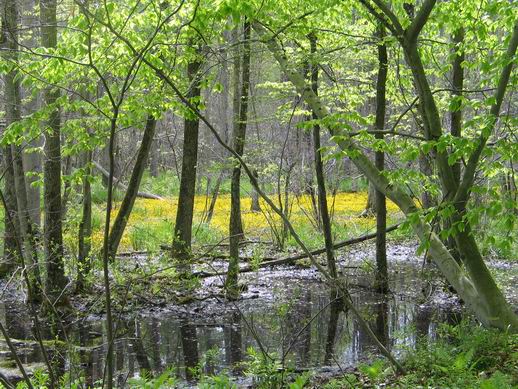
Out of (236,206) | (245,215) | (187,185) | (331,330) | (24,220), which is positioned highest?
(187,185)

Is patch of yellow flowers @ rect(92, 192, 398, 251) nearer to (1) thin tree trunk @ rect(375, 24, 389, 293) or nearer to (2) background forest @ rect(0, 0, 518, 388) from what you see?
(2) background forest @ rect(0, 0, 518, 388)

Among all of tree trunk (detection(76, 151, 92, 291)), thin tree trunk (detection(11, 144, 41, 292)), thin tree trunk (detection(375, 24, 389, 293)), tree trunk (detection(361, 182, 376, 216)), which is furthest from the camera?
tree trunk (detection(361, 182, 376, 216))

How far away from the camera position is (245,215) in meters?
20.3

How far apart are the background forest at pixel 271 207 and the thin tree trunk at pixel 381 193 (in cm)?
5

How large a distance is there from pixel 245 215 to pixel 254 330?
37.9 feet

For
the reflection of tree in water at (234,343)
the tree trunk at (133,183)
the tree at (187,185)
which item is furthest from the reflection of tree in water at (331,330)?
the tree trunk at (133,183)

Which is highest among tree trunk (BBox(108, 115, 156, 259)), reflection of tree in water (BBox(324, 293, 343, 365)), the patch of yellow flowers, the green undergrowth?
tree trunk (BBox(108, 115, 156, 259))

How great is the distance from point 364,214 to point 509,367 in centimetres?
1390

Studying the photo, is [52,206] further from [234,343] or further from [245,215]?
[245,215]

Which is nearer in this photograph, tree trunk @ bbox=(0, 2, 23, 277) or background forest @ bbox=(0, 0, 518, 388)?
background forest @ bbox=(0, 0, 518, 388)

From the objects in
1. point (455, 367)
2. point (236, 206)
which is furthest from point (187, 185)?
point (455, 367)

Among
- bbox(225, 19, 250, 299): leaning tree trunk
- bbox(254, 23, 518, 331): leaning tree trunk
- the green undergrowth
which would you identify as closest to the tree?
bbox(225, 19, 250, 299): leaning tree trunk

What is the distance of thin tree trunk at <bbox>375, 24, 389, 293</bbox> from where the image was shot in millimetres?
10078

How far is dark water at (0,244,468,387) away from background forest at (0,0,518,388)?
0.05m
